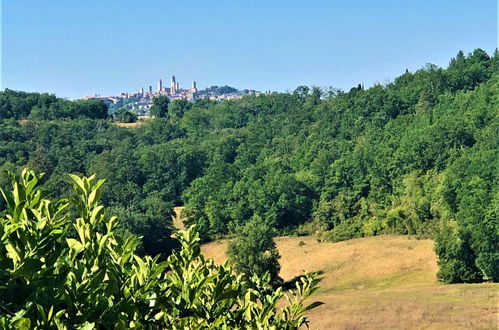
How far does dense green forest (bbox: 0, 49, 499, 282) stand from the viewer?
4031 cm

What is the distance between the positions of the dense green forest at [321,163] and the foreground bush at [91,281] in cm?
3063

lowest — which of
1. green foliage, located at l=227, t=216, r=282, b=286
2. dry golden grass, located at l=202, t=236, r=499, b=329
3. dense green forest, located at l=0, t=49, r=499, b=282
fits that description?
dry golden grass, located at l=202, t=236, r=499, b=329

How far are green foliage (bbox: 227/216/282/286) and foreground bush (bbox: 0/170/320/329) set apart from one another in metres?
29.8

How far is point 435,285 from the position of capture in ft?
106

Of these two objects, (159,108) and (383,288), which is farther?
(159,108)

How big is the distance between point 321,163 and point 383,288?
21886mm

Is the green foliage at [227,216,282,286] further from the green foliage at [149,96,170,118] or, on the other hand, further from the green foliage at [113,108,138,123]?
the green foliage at [149,96,170,118]

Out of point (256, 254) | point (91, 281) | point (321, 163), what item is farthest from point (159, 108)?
point (91, 281)

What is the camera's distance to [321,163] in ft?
179

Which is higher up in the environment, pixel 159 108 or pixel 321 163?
pixel 159 108

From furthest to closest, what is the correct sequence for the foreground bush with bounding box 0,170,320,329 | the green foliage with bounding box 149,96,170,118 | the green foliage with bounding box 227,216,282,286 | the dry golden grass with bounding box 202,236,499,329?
1. the green foliage with bounding box 149,96,170,118
2. the green foliage with bounding box 227,216,282,286
3. the dry golden grass with bounding box 202,236,499,329
4. the foreground bush with bounding box 0,170,320,329

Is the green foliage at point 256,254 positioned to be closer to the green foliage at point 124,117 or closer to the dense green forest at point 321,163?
the dense green forest at point 321,163

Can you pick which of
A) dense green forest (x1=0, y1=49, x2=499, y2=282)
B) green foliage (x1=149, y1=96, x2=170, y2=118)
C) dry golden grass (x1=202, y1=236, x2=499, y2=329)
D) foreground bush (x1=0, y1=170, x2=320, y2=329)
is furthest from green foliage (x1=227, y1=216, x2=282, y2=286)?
green foliage (x1=149, y1=96, x2=170, y2=118)

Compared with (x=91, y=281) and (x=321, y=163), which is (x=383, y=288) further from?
Result: (x=91, y=281)
